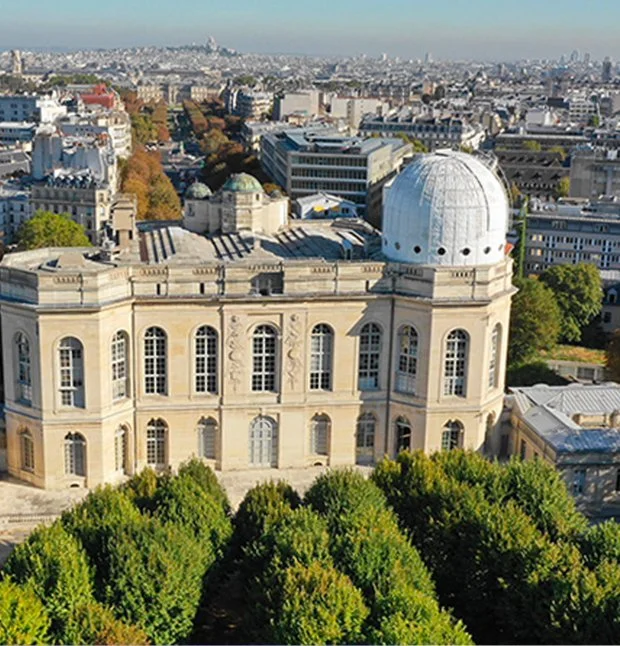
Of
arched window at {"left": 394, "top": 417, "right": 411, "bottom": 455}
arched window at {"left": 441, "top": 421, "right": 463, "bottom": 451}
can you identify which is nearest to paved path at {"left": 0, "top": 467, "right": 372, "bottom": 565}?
arched window at {"left": 394, "top": 417, "right": 411, "bottom": 455}

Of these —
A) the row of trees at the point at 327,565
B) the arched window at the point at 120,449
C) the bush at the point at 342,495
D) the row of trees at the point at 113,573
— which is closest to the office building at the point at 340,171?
the arched window at the point at 120,449

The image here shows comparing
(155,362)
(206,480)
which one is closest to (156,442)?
(155,362)

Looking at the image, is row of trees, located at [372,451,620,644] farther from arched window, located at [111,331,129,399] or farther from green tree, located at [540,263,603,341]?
green tree, located at [540,263,603,341]

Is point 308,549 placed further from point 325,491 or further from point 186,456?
point 186,456

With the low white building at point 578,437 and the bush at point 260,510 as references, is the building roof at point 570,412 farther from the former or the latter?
the bush at point 260,510

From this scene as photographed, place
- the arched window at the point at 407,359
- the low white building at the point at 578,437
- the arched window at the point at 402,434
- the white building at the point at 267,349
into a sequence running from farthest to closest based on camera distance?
the arched window at the point at 402,434 → the arched window at the point at 407,359 → the white building at the point at 267,349 → the low white building at the point at 578,437

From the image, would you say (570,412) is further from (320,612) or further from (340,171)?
(340,171)

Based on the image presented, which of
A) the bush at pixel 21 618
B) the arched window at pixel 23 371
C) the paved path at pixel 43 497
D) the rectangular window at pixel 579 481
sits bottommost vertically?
the paved path at pixel 43 497
